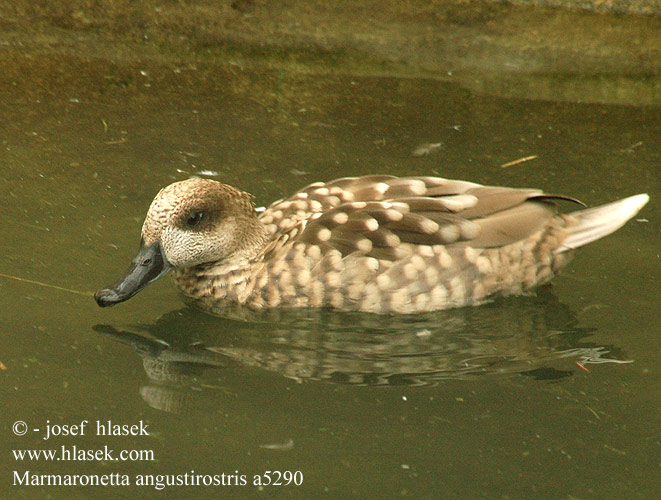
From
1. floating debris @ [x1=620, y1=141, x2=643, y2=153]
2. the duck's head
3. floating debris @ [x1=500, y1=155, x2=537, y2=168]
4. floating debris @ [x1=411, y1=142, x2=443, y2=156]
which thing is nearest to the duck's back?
the duck's head

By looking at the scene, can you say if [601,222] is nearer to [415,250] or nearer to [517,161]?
[415,250]

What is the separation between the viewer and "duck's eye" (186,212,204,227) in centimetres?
A: 537

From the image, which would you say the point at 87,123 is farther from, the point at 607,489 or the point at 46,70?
the point at 607,489

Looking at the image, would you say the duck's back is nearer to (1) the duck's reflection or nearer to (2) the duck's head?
(1) the duck's reflection

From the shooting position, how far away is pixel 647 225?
6.10 metres

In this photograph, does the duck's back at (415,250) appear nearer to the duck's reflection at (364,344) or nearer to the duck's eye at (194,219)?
the duck's reflection at (364,344)

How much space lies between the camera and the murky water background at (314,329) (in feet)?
13.6

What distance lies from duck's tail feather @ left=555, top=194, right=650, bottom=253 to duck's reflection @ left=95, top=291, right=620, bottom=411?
35 cm

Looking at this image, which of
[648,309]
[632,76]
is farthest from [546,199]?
[632,76]

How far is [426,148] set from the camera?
7020 millimetres

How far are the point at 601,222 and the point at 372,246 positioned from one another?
1.25 meters

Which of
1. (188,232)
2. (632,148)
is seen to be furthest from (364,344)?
(632,148)
